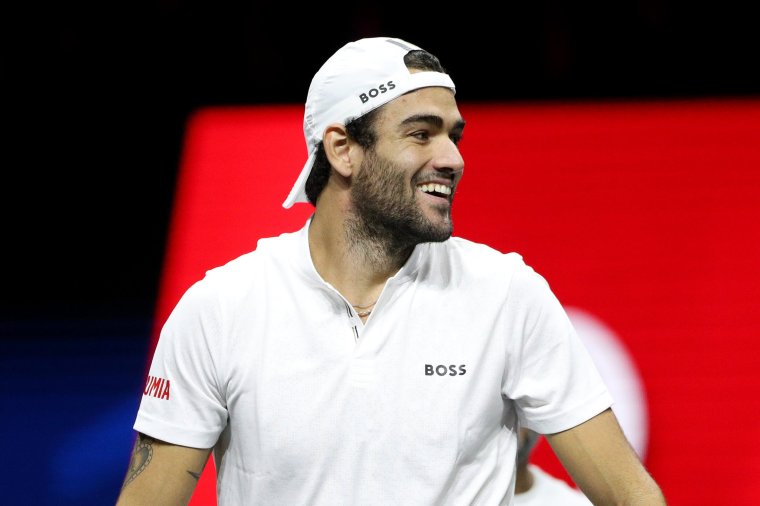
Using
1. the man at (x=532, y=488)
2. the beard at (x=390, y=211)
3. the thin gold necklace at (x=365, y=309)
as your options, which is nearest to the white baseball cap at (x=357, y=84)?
the beard at (x=390, y=211)

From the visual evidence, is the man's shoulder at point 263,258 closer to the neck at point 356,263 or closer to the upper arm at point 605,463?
the neck at point 356,263

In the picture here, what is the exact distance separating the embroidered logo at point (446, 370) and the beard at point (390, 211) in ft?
0.80

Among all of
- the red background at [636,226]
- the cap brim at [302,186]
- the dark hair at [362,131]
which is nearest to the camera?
the dark hair at [362,131]

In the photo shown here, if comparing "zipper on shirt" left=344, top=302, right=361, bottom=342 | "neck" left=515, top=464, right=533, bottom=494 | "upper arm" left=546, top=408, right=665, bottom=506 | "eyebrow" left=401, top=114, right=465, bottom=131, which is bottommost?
"neck" left=515, top=464, right=533, bottom=494

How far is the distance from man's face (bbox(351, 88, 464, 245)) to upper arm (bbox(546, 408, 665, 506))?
0.45 metres

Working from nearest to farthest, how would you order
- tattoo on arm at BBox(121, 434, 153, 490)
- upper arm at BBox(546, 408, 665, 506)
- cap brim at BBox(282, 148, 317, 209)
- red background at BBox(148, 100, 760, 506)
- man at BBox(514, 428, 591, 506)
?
upper arm at BBox(546, 408, 665, 506) < tattoo on arm at BBox(121, 434, 153, 490) < cap brim at BBox(282, 148, 317, 209) < man at BBox(514, 428, 591, 506) < red background at BBox(148, 100, 760, 506)

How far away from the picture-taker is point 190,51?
4191 millimetres

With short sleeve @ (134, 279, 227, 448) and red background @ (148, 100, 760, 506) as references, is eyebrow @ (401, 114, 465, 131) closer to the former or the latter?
short sleeve @ (134, 279, 227, 448)

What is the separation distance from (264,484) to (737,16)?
115 inches

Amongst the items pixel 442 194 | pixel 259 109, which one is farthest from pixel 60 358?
pixel 442 194

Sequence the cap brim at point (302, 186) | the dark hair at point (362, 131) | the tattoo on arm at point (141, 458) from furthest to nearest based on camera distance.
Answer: the cap brim at point (302, 186) < the dark hair at point (362, 131) < the tattoo on arm at point (141, 458)

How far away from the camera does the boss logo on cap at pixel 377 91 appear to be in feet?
6.67

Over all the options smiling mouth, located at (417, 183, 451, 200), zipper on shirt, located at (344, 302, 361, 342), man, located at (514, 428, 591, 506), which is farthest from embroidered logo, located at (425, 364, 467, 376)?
man, located at (514, 428, 591, 506)

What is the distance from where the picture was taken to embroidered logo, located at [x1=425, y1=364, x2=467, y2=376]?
192 cm
